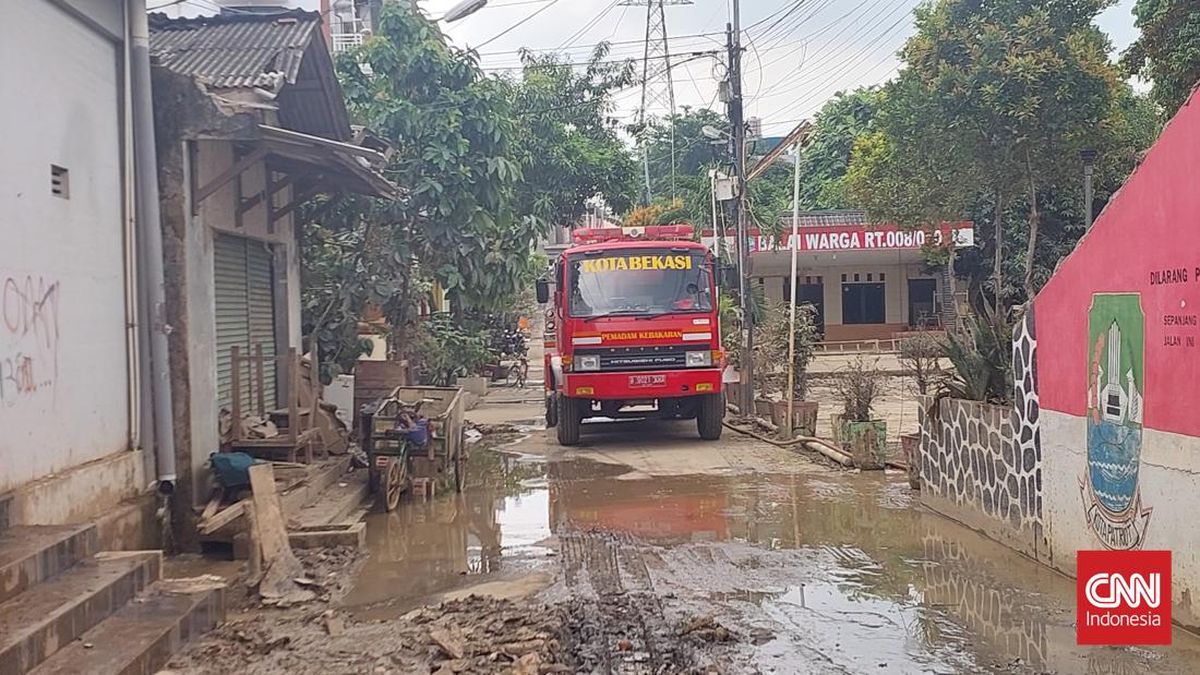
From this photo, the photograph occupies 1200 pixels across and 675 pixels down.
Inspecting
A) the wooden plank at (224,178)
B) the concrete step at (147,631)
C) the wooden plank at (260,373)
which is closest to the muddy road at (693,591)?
the concrete step at (147,631)

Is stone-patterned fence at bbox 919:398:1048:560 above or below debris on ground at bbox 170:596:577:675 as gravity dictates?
above

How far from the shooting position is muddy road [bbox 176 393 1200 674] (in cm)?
522

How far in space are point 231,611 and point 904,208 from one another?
16215 mm

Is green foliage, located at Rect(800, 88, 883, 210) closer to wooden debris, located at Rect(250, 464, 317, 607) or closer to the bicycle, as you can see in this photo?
the bicycle

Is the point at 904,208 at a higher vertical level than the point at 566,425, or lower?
higher

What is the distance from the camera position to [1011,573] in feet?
22.6

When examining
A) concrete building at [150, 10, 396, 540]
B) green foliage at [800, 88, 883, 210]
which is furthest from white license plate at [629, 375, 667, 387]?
green foliage at [800, 88, 883, 210]

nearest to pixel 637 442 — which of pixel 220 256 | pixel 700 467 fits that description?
pixel 700 467

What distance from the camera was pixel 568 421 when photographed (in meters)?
13.8

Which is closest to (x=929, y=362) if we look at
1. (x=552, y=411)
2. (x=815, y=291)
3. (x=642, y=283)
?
(x=642, y=283)

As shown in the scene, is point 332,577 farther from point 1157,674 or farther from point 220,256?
point 1157,674

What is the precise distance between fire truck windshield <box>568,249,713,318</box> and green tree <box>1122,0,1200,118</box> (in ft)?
19.4

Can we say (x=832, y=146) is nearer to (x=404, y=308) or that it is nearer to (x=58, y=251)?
(x=404, y=308)

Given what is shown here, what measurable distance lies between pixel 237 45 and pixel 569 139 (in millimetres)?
16295
